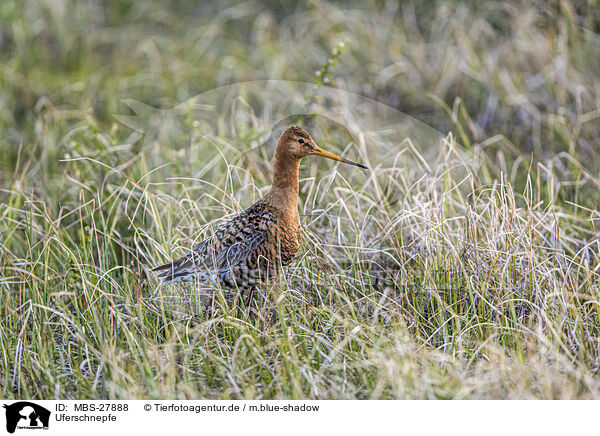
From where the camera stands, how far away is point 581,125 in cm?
436

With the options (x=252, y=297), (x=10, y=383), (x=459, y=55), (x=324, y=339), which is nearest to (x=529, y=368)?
(x=324, y=339)

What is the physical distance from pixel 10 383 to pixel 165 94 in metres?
3.46

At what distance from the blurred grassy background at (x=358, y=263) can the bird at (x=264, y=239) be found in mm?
169

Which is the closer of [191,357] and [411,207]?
[191,357]

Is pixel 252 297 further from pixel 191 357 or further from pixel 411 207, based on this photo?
pixel 411 207
